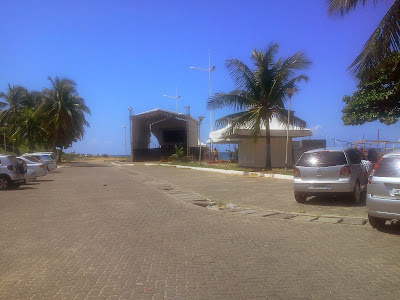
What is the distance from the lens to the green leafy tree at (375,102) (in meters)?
20.3

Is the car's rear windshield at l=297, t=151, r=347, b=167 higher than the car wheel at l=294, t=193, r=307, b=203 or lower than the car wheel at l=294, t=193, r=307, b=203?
higher

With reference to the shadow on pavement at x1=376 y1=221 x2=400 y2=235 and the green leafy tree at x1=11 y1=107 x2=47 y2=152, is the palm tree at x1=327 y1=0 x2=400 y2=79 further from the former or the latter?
the green leafy tree at x1=11 y1=107 x2=47 y2=152

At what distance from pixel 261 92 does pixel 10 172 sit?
48.9 ft

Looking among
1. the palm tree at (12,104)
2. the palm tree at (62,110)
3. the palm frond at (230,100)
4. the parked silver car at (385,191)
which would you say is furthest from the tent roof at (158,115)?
the parked silver car at (385,191)

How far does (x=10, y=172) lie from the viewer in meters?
16.9

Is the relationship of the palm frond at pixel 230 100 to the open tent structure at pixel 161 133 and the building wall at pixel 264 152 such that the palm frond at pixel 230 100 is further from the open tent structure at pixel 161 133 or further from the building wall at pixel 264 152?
the open tent structure at pixel 161 133

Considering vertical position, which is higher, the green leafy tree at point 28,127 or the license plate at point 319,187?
the green leafy tree at point 28,127

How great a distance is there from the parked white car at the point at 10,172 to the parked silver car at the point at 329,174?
1271cm

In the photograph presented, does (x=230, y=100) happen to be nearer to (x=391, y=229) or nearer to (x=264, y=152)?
(x=264, y=152)

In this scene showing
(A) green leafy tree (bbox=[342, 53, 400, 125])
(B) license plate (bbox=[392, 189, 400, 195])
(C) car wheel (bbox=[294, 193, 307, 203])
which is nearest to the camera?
(B) license plate (bbox=[392, 189, 400, 195])

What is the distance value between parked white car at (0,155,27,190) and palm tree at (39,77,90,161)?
95.9ft

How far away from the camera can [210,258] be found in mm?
6035

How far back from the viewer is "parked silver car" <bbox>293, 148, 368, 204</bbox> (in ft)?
34.8

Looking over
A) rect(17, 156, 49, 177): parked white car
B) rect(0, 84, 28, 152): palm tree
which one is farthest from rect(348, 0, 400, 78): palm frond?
rect(0, 84, 28, 152): palm tree
